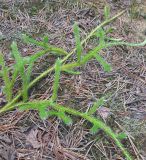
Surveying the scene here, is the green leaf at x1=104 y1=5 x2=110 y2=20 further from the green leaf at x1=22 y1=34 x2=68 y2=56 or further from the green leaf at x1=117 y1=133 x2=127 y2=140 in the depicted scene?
the green leaf at x1=117 y1=133 x2=127 y2=140

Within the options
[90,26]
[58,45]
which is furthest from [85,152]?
[90,26]

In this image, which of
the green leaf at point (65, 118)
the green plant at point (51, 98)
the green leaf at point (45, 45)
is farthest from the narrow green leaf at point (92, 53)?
→ the green leaf at point (65, 118)

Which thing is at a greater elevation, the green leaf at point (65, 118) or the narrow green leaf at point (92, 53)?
the narrow green leaf at point (92, 53)

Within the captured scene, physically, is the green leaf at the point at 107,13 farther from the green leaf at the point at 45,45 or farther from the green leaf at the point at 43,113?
the green leaf at the point at 43,113

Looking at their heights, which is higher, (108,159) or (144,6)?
(144,6)

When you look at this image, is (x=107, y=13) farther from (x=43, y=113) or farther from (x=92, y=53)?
(x=43, y=113)

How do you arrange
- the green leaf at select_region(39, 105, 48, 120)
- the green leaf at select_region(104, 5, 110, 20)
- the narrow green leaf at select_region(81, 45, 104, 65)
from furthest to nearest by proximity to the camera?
the green leaf at select_region(104, 5, 110, 20), the narrow green leaf at select_region(81, 45, 104, 65), the green leaf at select_region(39, 105, 48, 120)

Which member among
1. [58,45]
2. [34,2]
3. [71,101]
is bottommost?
[71,101]

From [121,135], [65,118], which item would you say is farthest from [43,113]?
[121,135]

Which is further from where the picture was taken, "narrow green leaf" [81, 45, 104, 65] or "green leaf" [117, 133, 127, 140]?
"narrow green leaf" [81, 45, 104, 65]

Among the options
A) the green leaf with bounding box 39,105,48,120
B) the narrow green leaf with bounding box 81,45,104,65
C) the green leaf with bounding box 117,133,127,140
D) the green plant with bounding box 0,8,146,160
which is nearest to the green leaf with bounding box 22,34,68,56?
the green plant with bounding box 0,8,146,160

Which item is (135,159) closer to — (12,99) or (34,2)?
(12,99)
